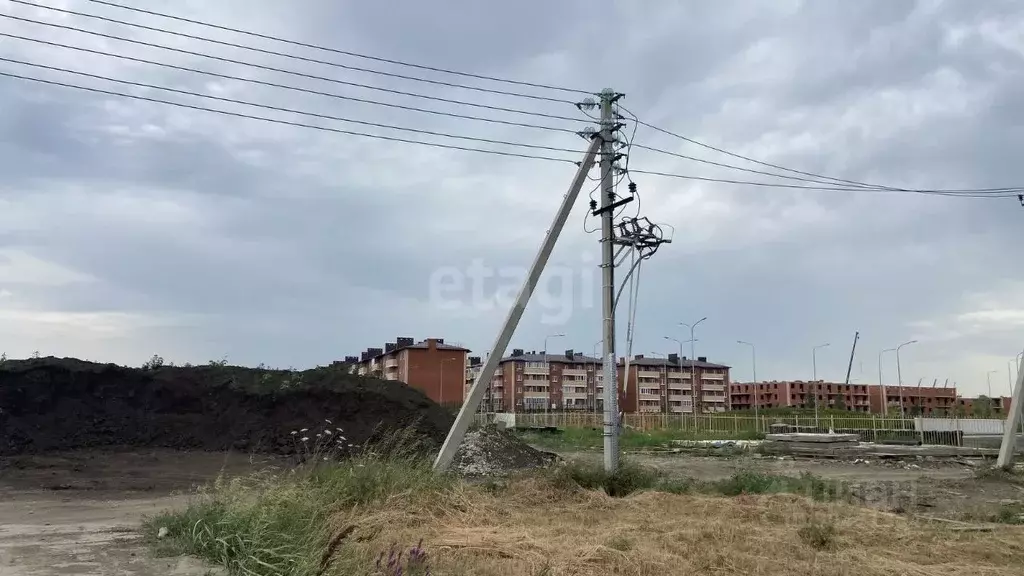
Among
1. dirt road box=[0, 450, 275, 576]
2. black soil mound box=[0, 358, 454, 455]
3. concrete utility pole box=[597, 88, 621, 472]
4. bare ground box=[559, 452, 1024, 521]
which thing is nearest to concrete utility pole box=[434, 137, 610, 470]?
concrete utility pole box=[597, 88, 621, 472]

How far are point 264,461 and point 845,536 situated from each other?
1569 centimetres

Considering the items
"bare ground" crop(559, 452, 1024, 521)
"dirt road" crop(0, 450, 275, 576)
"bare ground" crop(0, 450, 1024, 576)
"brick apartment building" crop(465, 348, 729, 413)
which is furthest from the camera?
"brick apartment building" crop(465, 348, 729, 413)

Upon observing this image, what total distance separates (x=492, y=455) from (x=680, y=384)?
325 ft

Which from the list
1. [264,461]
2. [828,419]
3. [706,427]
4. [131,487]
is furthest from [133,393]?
[828,419]

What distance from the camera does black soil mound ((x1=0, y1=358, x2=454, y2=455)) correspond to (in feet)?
68.6

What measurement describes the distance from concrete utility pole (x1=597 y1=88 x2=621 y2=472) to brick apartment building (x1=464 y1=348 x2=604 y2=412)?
8586 centimetres

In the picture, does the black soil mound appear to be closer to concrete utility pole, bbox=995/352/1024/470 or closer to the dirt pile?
the dirt pile

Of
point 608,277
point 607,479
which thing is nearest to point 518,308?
point 608,277

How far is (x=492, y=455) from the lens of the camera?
19.0 m

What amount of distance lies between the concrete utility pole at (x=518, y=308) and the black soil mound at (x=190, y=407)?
811cm

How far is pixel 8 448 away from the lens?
19.2m

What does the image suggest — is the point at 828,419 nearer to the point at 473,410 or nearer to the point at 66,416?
the point at 473,410

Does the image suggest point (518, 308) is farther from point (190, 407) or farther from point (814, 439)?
point (814, 439)

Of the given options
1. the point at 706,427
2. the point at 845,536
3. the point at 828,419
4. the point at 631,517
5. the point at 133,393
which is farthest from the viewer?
the point at 706,427
